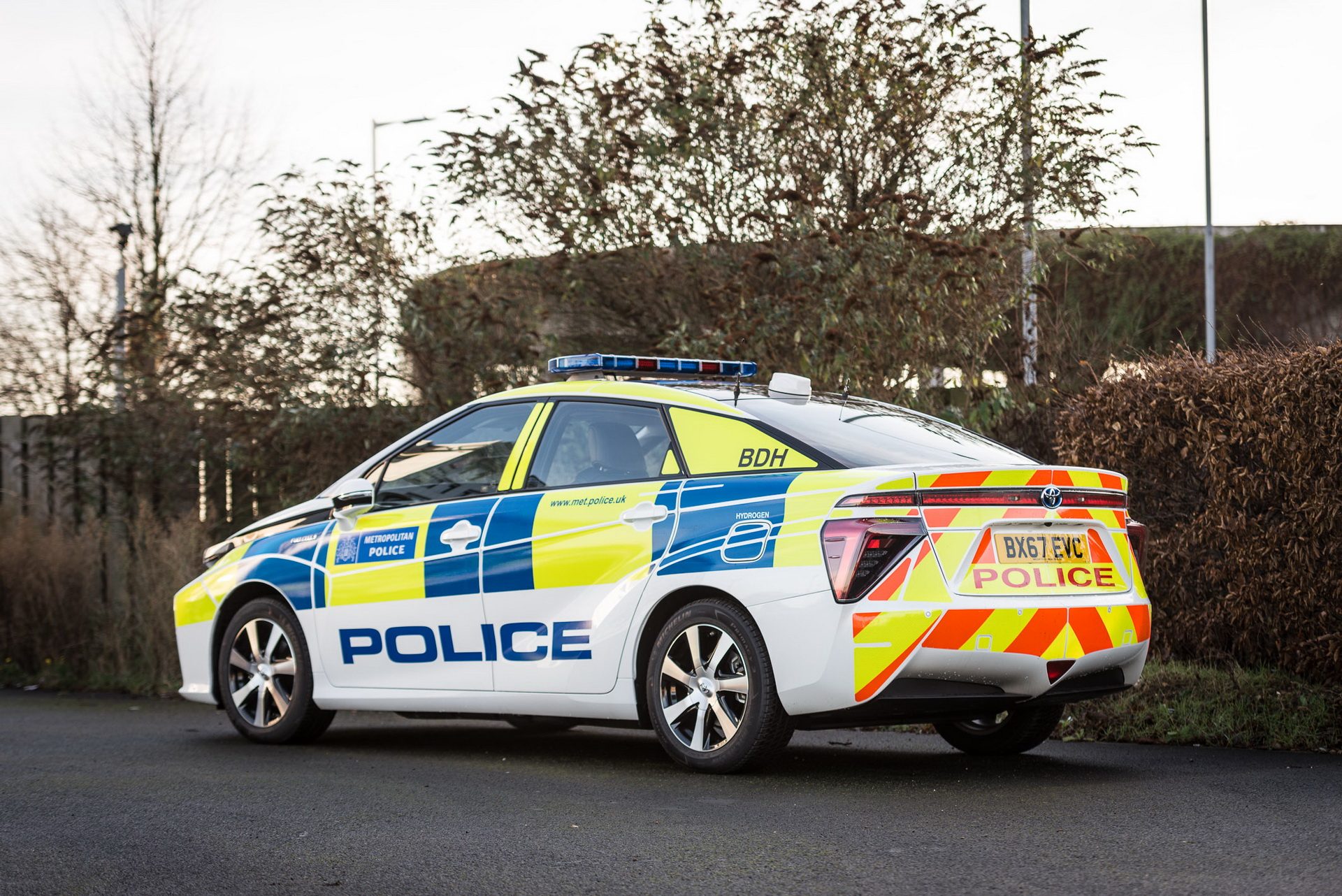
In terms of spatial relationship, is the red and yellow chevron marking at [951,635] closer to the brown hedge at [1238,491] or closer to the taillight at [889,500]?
the taillight at [889,500]

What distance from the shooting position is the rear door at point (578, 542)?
6.96 m

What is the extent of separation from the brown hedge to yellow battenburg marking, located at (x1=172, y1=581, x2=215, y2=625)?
4.94m

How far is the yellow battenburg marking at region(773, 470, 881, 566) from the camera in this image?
623 centimetres

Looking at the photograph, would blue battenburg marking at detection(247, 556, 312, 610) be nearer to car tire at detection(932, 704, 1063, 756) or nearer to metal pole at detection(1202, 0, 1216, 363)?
car tire at detection(932, 704, 1063, 756)

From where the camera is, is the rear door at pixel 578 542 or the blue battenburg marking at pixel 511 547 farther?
the blue battenburg marking at pixel 511 547

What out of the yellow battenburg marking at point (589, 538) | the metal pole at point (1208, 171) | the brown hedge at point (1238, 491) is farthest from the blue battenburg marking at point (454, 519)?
the metal pole at point (1208, 171)

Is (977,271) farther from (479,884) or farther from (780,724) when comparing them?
(479,884)

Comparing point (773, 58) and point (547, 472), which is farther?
point (773, 58)

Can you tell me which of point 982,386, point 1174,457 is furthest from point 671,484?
point 982,386

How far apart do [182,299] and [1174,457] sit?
7949 mm

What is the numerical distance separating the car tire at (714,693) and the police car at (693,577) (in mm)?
11

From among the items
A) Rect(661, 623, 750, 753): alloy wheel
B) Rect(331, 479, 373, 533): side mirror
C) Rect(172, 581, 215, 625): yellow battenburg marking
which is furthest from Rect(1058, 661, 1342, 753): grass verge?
Rect(172, 581, 215, 625): yellow battenburg marking

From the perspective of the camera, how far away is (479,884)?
473cm

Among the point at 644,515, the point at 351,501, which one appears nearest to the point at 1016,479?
the point at 644,515
